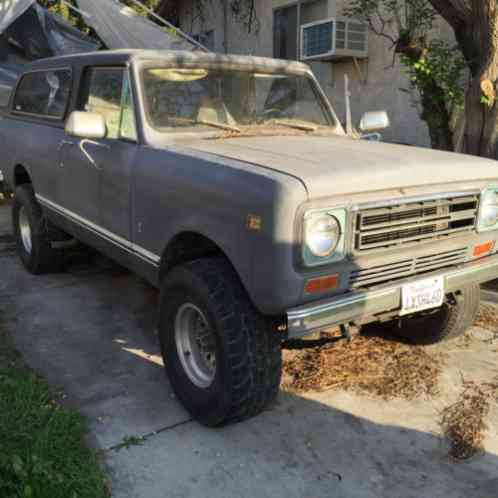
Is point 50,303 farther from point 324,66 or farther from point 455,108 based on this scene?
point 324,66

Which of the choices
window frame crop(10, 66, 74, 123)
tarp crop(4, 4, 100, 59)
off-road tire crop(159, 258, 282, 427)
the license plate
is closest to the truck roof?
window frame crop(10, 66, 74, 123)

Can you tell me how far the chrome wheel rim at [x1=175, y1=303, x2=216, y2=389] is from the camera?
121 inches

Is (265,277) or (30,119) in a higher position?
(30,119)

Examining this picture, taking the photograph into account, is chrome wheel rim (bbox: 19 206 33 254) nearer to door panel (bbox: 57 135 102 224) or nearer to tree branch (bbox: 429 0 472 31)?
door panel (bbox: 57 135 102 224)

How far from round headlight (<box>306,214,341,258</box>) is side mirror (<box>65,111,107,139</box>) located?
1.71 m

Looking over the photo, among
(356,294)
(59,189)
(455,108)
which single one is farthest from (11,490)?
(455,108)

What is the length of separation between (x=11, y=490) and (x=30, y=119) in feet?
11.9

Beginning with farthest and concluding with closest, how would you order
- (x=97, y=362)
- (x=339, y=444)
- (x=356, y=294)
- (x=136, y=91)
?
(x=97, y=362) < (x=136, y=91) < (x=339, y=444) < (x=356, y=294)

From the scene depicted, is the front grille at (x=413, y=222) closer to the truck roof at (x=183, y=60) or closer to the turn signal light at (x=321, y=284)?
the turn signal light at (x=321, y=284)

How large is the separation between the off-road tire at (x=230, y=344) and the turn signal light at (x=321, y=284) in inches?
13.8

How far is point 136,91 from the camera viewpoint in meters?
3.50

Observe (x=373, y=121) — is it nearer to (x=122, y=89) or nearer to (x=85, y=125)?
(x=122, y=89)

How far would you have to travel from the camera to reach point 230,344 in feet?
8.84

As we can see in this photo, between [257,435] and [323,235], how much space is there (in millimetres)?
1161
